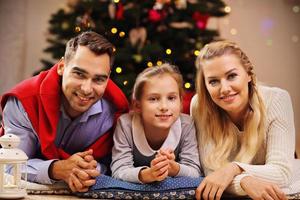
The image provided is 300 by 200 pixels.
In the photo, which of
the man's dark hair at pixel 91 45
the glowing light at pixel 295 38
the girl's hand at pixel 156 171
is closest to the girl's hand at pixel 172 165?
the girl's hand at pixel 156 171

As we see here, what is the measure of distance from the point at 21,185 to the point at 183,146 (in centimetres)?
60

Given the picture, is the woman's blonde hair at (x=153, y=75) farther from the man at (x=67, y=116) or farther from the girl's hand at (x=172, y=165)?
the girl's hand at (x=172, y=165)

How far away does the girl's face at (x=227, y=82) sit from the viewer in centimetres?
185

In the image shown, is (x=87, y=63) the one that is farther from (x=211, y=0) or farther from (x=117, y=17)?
(x=211, y=0)

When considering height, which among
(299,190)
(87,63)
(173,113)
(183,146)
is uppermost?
(87,63)

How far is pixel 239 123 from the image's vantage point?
1.98 m

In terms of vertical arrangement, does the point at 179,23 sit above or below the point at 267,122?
above

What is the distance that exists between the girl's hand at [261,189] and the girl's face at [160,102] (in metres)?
0.37

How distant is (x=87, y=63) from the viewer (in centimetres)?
182

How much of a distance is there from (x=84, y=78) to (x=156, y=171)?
1.39 feet

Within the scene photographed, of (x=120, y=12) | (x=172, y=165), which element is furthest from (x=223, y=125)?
(x=120, y=12)

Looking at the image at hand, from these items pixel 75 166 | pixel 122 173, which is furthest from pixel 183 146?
pixel 75 166

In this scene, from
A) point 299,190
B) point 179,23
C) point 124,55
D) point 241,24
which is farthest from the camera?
point 241,24

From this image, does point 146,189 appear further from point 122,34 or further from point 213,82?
point 122,34
